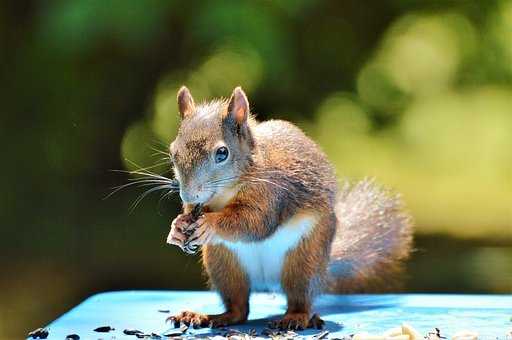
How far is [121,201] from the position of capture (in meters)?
4.30

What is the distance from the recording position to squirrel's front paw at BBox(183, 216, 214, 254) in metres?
2.11

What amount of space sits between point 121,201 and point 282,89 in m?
0.87

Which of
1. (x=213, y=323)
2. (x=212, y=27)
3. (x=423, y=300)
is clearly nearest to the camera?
(x=213, y=323)

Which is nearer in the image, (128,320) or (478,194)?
(128,320)

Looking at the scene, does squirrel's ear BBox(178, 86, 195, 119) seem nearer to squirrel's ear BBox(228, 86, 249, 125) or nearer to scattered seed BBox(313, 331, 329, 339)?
squirrel's ear BBox(228, 86, 249, 125)

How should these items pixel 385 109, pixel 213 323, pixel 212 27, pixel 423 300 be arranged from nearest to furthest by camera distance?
1. pixel 213 323
2. pixel 423 300
3. pixel 212 27
4. pixel 385 109

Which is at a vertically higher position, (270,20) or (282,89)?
(270,20)

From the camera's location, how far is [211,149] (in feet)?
6.96

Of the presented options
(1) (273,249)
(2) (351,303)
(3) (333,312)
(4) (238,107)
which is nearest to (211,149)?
(4) (238,107)

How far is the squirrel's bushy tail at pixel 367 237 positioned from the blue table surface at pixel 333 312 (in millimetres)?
76

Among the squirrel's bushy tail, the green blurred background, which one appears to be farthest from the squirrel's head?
the green blurred background

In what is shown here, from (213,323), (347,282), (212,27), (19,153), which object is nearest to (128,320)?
(213,323)

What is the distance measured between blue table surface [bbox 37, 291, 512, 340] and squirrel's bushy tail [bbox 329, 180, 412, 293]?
0.08 metres

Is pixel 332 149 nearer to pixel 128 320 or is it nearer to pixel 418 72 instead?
pixel 418 72
